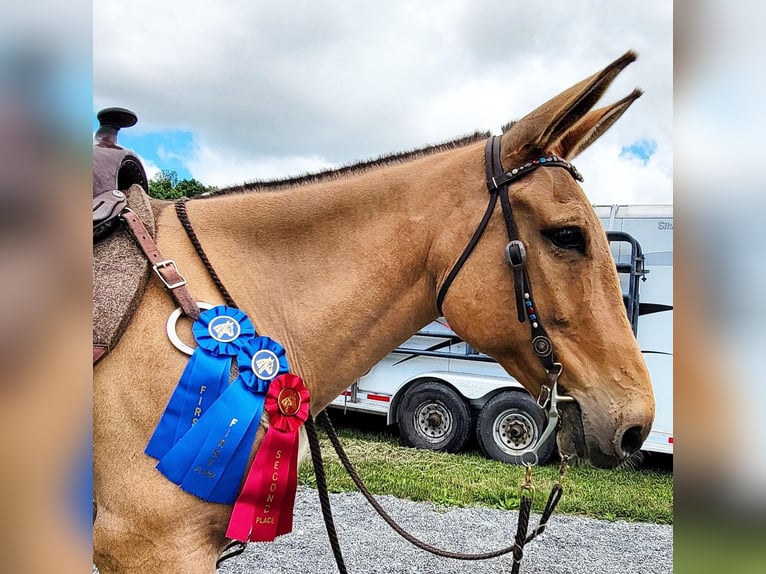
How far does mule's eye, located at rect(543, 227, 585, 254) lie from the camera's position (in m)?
1.70

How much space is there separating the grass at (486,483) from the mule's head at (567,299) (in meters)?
4.10

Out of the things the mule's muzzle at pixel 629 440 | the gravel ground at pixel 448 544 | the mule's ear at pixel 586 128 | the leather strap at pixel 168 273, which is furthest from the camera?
the gravel ground at pixel 448 544

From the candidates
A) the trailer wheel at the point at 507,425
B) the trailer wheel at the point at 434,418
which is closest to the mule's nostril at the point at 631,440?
the trailer wheel at the point at 507,425

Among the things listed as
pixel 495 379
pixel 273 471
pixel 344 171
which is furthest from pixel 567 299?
pixel 495 379

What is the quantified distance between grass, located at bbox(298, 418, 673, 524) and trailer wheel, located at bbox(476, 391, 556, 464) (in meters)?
0.25

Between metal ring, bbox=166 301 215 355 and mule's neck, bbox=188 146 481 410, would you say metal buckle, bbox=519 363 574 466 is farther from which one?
metal ring, bbox=166 301 215 355

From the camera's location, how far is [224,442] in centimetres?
148

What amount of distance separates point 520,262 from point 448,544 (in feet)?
12.2

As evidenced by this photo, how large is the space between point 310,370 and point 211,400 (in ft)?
1.29

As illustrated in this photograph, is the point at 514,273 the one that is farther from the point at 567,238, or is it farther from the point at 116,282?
the point at 116,282

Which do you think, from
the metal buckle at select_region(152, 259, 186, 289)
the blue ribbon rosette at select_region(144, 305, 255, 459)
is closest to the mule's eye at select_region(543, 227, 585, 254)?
the blue ribbon rosette at select_region(144, 305, 255, 459)

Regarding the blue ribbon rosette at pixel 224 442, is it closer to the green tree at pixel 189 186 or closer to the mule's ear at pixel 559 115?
the mule's ear at pixel 559 115

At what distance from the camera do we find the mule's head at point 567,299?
5.45ft
